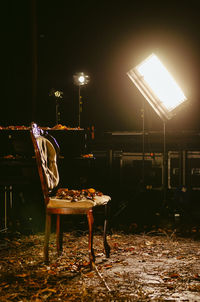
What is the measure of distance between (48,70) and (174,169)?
4.21m

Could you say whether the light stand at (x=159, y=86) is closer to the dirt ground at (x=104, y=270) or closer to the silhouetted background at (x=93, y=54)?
the dirt ground at (x=104, y=270)

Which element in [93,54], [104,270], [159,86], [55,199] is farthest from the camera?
[93,54]

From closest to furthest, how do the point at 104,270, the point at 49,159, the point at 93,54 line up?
the point at 104,270 → the point at 49,159 → the point at 93,54

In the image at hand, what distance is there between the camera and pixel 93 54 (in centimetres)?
753

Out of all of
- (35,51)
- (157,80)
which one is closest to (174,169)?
(157,80)

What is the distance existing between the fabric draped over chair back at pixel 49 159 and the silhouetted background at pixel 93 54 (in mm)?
4275

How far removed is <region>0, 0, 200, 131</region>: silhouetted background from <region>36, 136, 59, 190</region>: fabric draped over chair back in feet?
14.0

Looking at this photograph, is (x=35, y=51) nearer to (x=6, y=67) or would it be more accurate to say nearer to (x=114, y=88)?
(x=6, y=67)

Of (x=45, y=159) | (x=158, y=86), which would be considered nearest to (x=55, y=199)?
(x=45, y=159)

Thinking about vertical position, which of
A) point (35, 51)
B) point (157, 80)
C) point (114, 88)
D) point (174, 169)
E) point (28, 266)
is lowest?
point (28, 266)

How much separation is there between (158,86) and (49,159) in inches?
66.5

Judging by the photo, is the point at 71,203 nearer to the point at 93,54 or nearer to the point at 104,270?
the point at 104,270

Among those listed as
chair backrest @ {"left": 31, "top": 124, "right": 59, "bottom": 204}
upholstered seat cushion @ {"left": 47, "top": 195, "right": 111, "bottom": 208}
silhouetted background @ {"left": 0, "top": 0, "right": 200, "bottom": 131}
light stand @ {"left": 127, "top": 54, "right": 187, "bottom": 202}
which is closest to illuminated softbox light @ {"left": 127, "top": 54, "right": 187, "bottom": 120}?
light stand @ {"left": 127, "top": 54, "right": 187, "bottom": 202}

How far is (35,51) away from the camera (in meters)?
7.16
